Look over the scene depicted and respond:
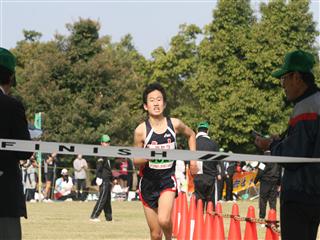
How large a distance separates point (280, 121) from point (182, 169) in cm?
3210

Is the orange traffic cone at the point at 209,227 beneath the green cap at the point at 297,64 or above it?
beneath

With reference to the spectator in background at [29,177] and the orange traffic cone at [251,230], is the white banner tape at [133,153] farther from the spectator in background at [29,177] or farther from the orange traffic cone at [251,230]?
the spectator in background at [29,177]

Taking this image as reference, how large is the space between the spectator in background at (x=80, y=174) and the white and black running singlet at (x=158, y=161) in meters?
27.3

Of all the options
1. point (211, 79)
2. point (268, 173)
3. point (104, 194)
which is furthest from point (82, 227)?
point (211, 79)

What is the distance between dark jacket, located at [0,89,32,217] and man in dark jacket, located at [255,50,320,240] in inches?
75.8

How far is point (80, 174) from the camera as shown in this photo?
40.7m

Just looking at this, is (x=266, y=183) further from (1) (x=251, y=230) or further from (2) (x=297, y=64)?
(2) (x=297, y=64)

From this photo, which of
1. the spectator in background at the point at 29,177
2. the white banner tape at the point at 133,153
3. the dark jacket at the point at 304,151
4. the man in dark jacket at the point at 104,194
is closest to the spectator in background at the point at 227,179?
the spectator in background at the point at 29,177

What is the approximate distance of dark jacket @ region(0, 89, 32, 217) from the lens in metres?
7.23

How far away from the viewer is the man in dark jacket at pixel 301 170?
25.0 feet

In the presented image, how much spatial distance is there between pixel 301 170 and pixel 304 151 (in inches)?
6.2

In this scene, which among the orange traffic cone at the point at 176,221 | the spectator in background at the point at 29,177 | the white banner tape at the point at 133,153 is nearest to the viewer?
the white banner tape at the point at 133,153

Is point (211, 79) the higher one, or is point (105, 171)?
point (211, 79)

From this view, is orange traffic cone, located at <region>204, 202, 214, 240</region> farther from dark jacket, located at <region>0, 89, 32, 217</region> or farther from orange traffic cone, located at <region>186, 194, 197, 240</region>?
dark jacket, located at <region>0, 89, 32, 217</region>
